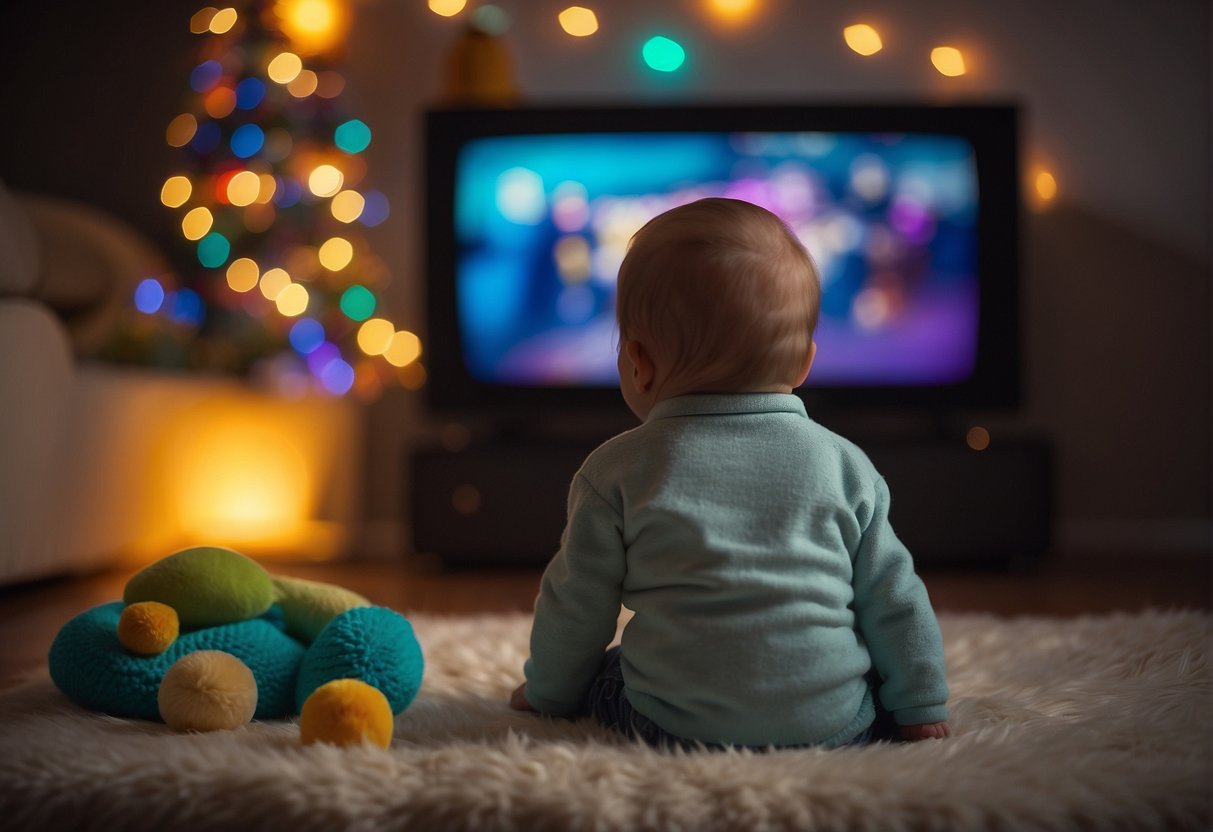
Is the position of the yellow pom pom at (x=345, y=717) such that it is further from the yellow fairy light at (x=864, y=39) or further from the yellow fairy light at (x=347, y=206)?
the yellow fairy light at (x=864, y=39)

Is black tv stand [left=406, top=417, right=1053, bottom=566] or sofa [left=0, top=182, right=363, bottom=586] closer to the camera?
sofa [left=0, top=182, right=363, bottom=586]

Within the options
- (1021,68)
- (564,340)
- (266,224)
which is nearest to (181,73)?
(266,224)

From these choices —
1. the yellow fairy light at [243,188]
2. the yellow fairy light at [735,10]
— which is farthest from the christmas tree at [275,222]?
the yellow fairy light at [735,10]

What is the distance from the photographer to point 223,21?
301cm

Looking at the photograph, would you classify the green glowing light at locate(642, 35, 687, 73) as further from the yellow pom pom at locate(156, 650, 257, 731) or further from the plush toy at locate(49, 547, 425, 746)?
the yellow pom pom at locate(156, 650, 257, 731)

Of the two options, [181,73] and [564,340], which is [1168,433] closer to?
[564,340]

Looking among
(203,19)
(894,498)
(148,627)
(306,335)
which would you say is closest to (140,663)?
(148,627)

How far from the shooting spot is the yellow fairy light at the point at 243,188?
9.48 ft

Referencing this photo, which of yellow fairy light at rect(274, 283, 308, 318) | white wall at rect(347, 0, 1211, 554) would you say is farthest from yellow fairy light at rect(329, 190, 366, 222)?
white wall at rect(347, 0, 1211, 554)

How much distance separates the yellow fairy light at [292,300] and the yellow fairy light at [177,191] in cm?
44

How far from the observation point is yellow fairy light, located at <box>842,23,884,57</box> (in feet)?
9.82

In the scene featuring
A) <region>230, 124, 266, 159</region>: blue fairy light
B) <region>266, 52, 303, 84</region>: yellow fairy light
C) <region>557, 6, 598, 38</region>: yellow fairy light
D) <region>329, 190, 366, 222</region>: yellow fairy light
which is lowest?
<region>329, 190, 366, 222</region>: yellow fairy light

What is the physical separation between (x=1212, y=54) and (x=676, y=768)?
2898 millimetres

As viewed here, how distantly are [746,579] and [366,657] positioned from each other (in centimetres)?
39
